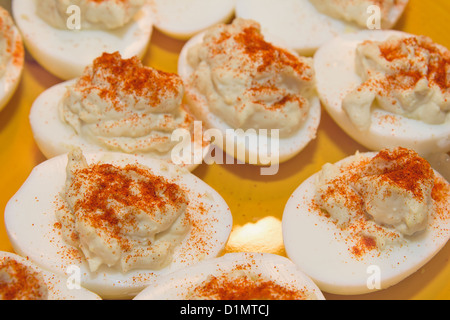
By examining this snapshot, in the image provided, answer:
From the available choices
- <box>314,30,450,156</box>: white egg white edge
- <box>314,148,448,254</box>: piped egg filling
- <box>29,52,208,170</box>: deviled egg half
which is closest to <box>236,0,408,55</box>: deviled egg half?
<box>314,30,450,156</box>: white egg white edge

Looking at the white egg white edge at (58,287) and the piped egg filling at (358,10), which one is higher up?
the piped egg filling at (358,10)

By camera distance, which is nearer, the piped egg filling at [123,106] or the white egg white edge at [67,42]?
the piped egg filling at [123,106]

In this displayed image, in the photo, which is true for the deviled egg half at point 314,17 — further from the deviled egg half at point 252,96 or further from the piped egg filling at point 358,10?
the deviled egg half at point 252,96

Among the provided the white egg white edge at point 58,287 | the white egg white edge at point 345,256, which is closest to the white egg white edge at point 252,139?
the white egg white edge at point 345,256

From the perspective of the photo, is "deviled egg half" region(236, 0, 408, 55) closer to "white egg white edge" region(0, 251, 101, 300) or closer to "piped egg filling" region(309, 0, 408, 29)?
"piped egg filling" region(309, 0, 408, 29)

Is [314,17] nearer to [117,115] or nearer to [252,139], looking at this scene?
[252,139]

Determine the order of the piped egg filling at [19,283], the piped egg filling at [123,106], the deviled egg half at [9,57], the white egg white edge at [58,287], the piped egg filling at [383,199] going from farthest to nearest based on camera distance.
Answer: the deviled egg half at [9,57]
the piped egg filling at [123,106]
the piped egg filling at [383,199]
the white egg white edge at [58,287]
the piped egg filling at [19,283]

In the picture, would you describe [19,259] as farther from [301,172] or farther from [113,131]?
[301,172]
